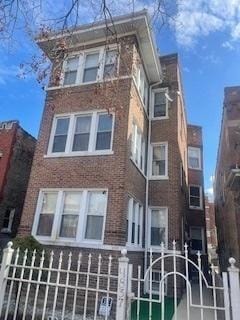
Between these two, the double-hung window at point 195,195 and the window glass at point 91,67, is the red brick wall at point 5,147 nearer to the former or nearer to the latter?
the window glass at point 91,67

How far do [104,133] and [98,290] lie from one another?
695cm

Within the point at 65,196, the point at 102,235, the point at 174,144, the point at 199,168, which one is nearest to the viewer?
the point at 102,235

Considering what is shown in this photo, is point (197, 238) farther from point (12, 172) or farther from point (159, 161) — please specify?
point (12, 172)

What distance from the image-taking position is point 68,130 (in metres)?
11.0

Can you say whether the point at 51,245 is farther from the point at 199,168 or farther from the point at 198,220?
the point at 199,168

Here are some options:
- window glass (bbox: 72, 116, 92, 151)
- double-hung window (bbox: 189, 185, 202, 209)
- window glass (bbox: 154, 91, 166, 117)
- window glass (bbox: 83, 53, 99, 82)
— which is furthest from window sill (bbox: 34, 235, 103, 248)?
double-hung window (bbox: 189, 185, 202, 209)

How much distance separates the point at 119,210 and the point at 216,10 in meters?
6.28

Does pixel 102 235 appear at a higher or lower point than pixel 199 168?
lower

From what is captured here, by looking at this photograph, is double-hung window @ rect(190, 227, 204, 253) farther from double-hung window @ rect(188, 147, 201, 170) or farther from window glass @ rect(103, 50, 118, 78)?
window glass @ rect(103, 50, 118, 78)

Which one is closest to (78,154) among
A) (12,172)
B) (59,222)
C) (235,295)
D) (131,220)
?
(59,222)

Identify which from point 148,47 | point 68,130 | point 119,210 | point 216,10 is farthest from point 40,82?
point 148,47

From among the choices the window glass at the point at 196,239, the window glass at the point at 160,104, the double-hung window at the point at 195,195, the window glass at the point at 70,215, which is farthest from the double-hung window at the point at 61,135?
the double-hung window at the point at 195,195

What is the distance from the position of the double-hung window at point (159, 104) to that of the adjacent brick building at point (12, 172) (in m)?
7.50

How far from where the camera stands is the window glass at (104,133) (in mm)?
10336
